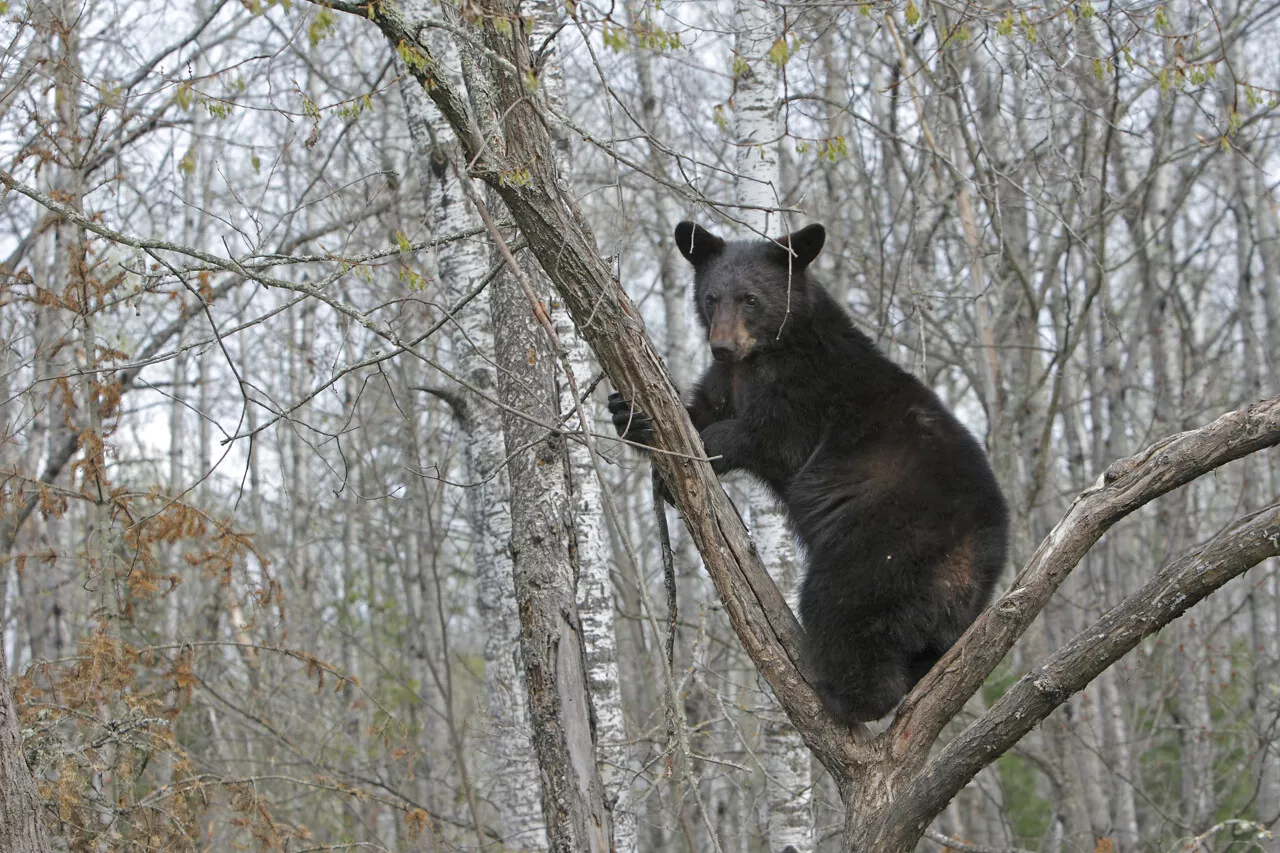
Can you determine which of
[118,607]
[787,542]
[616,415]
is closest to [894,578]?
[616,415]

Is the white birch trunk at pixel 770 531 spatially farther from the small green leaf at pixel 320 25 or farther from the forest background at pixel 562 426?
the small green leaf at pixel 320 25

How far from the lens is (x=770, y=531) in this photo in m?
6.43

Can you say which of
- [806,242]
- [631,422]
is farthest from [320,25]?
[806,242]

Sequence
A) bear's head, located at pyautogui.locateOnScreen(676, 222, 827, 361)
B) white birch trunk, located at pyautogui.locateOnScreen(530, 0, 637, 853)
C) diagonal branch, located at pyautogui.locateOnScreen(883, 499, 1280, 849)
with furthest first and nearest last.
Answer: white birch trunk, located at pyautogui.locateOnScreen(530, 0, 637, 853), bear's head, located at pyautogui.locateOnScreen(676, 222, 827, 361), diagonal branch, located at pyautogui.locateOnScreen(883, 499, 1280, 849)

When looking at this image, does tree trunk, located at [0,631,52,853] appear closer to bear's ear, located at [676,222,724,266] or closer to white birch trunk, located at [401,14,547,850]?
white birch trunk, located at [401,14,547,850]

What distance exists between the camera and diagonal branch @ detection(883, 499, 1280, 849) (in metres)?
2.93

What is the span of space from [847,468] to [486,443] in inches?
95.9

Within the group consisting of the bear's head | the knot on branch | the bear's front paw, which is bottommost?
the knot on branch

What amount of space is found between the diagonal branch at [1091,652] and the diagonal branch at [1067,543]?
196mm

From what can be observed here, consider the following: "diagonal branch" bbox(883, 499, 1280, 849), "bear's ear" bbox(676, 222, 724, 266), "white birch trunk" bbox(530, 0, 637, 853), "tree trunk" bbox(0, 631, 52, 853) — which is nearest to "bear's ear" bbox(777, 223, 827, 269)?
"bear's ear" bbox(676, 222, 724, 266)

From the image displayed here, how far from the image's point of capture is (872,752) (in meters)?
3.61

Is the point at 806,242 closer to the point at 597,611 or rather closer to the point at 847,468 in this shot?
the point at 847,468

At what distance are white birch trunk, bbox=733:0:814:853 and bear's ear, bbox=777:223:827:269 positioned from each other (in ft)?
2.91

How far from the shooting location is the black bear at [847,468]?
4082mm
